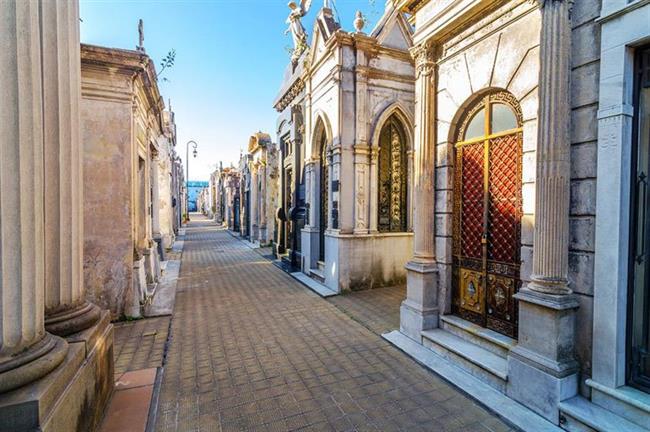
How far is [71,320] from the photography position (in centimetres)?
265

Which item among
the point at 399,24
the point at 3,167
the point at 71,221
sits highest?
the point at 399,24

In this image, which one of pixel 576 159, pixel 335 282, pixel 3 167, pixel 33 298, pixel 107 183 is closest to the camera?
pixel 3 167

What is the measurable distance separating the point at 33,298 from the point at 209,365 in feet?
7.63

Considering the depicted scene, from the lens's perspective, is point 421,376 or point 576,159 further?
point 421,376

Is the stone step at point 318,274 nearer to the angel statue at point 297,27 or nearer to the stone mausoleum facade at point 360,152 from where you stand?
the stone mausoleum facade at point 360,152

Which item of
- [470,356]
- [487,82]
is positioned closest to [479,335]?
[470,356]

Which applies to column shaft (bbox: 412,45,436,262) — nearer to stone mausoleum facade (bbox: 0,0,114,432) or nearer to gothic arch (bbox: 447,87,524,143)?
gothic arch (bbox: 447,87,524,143)

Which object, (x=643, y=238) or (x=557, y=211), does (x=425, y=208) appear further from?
(x=643, y=238)

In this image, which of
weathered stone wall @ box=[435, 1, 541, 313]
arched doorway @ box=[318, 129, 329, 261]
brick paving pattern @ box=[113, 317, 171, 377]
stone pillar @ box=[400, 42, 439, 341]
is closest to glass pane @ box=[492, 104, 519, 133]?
weathered stone wall @ box=[435, 1, 541, 313]

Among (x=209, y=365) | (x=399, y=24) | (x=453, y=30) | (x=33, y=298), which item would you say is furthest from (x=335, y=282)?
(x=399, y=24)

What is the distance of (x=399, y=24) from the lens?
26.2 feet

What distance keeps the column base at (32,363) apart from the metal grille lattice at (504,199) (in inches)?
167

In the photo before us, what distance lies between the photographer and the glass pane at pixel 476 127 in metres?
4.01

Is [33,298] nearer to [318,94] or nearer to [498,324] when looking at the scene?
[498,324]
